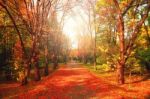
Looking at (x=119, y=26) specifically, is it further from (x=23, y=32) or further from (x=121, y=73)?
(x=23, y=32)

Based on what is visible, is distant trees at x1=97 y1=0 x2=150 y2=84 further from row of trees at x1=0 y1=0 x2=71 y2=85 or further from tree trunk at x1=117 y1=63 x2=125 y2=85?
row of trees at x1=0 y1=0 x2=71 y2=85

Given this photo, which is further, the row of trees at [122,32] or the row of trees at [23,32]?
the row of trees at [23,32]

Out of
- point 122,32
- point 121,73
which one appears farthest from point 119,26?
point 121,73

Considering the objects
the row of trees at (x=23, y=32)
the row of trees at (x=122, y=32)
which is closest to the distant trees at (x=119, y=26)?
the row of trees at (x=122, y=32)

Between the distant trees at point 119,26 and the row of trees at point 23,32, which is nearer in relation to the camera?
the distant trees at point 119,26

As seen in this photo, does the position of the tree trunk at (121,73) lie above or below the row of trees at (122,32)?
below

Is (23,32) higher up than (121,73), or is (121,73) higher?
(23,32)

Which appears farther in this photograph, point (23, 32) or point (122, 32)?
point (23, 32)

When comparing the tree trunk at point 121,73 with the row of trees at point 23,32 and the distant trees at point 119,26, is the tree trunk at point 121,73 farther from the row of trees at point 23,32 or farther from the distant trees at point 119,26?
the row of trees at point 23,32

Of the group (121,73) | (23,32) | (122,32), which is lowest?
(121,73)

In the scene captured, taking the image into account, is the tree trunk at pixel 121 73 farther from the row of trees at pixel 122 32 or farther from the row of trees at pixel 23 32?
the row of trees at pixel 23 32

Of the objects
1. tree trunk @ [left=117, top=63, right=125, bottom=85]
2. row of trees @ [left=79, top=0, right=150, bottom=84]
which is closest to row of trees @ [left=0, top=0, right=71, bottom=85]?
row of trees @ [left=79, top=0, right=150, bottom=84]

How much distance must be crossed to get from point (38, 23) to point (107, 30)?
60.7 ft

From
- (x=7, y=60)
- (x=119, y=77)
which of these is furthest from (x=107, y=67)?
(x=7, y=60)
